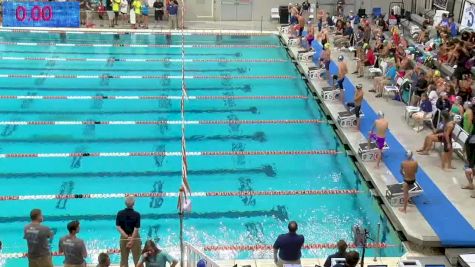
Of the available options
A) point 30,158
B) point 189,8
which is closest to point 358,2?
point 189,8

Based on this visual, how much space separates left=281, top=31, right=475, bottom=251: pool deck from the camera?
32.7 feet

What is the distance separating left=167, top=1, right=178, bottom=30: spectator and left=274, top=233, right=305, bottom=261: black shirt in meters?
17.1

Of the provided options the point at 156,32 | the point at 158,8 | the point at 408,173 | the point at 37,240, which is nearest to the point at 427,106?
the point at 408,173

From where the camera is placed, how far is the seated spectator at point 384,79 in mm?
16312

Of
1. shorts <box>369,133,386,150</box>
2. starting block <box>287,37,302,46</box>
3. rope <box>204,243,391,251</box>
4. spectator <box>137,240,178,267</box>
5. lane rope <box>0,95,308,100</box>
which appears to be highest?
starting block <box>287,37,302,46</box>

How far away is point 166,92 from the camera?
667 inches

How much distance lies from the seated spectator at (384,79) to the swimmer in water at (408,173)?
6165mm

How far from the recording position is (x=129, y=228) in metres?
7.73

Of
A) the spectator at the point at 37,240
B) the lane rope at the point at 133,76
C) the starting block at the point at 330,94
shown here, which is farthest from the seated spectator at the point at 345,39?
the spectator at the point at 37,240

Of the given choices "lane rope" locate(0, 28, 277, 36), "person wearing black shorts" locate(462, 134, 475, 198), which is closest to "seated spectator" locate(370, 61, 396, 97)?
"person wearing black shorts" locate(462, 134, 475, 198)

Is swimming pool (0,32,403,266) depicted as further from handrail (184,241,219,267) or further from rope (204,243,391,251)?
handrail (184,241,219,267)

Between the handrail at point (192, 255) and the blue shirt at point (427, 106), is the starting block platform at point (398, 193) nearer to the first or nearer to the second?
the blue shirt at point (427, 106)

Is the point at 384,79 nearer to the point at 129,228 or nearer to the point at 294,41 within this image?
the point at 294,41

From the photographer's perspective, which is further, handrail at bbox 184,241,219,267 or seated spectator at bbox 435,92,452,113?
seated spectator at bbox 435,92,452,113
